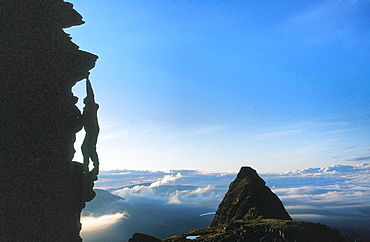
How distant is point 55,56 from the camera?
158ft

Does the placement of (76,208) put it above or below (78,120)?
below

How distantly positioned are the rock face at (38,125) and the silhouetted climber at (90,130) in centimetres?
250

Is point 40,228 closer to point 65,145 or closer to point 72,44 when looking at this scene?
point 65,145

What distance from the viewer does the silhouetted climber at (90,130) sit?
5375cm

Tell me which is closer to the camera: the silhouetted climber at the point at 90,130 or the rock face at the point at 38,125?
the rock face at the point at 38,125

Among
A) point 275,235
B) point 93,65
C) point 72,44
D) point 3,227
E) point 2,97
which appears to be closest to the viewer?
point 3,227

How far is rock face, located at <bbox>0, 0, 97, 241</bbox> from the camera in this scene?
40.2 meters

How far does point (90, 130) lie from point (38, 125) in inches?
453

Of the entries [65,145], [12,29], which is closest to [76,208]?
[65,145]

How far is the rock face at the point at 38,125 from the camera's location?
1581 inches

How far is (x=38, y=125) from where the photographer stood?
144 ft

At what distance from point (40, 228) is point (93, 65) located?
3110 cm

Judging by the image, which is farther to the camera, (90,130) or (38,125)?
(90,130)

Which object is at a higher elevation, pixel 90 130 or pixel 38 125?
pixel 90 130
